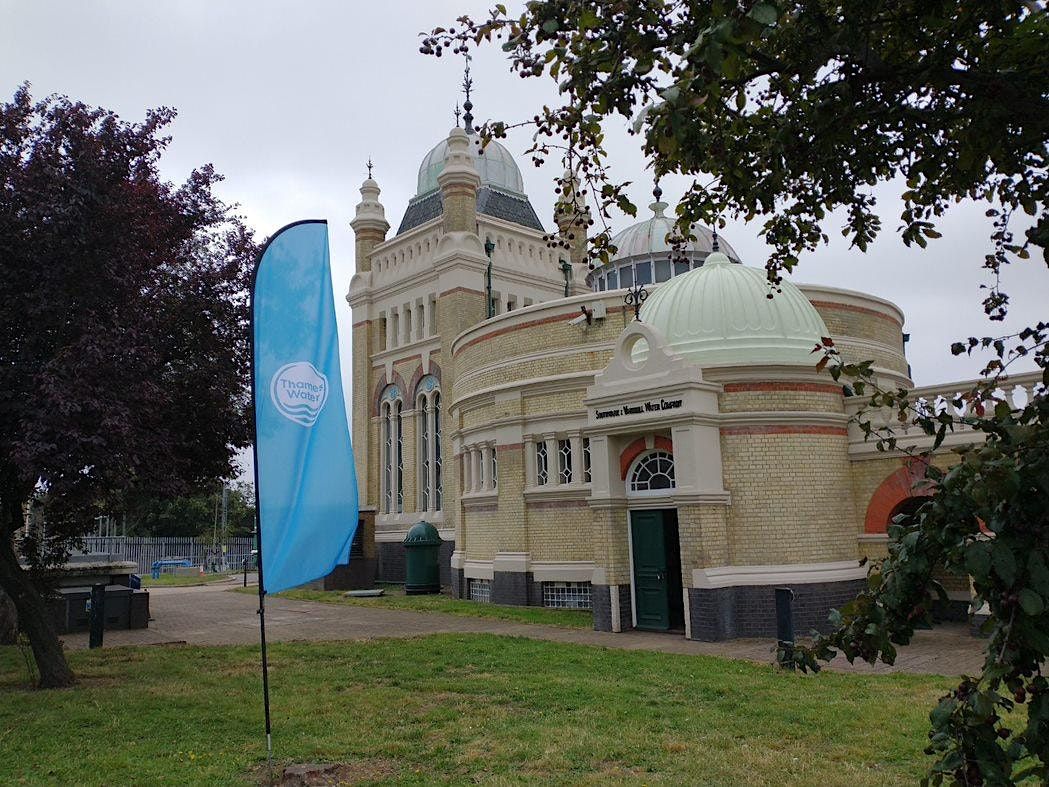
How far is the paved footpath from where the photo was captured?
1230 cm

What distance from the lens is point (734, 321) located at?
16.3 meters

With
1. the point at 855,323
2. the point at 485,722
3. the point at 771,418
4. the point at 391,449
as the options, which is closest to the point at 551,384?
the point at 771,418

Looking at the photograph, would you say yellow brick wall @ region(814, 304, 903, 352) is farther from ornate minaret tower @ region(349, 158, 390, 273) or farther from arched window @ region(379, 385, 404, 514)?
ornate minaret tower @ region(349, 158, 390, 273)

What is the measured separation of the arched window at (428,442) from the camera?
99.5ft

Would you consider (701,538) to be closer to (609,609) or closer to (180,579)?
(609,609)

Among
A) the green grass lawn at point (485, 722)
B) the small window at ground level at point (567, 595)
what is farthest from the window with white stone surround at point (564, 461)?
Answer: the green grass lawn at point (485, 722)

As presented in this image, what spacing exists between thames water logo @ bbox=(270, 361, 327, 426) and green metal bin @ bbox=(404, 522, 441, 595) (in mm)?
19181

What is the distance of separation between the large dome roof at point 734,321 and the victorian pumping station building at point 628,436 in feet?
0.15

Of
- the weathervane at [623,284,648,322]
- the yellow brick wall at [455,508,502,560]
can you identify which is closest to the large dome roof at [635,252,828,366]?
the weathervane at [623,284,648,322]


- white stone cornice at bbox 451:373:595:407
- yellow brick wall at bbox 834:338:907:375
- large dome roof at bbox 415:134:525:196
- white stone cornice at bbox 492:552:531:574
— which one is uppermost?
large dome roof at bbox 415:134:525:196

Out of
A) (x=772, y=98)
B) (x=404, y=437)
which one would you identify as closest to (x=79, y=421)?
(x=772, y=98)

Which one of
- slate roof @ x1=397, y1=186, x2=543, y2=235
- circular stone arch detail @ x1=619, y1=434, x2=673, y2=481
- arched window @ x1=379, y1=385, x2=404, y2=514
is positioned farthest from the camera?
slate roof @ x1=397, y1=186, x2=543, y2=235

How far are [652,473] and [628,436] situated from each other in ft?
2.71

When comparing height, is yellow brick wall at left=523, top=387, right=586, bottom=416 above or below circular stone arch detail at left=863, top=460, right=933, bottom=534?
above
